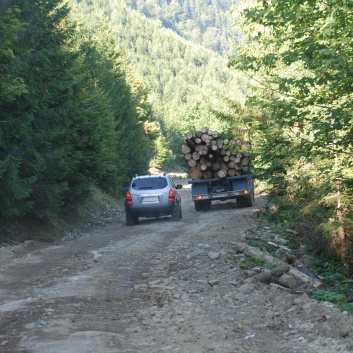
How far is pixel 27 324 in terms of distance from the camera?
676 cm

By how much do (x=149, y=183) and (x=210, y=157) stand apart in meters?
5.45

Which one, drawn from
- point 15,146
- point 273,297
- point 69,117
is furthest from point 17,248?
point 273,297

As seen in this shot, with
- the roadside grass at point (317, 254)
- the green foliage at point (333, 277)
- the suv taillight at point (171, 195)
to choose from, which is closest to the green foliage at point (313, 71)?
the green foliage at point (333, 277)

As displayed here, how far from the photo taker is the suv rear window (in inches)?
874

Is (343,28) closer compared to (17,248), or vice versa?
(343,28)

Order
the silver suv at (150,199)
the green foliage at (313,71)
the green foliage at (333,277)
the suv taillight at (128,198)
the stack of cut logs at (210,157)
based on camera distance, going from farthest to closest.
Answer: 1. the stack of cut logs at (210,157)
2. the suv taillight at (128,198)
3. the silver suv at (150,199)
4. the green foliage at (333,277)
5. the green foliage at (313,71)

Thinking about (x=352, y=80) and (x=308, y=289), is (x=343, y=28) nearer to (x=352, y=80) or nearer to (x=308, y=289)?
(x=352, y=80)

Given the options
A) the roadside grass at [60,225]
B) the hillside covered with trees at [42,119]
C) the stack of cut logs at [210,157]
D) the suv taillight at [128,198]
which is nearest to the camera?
the hillside covered with trees at [42,119]

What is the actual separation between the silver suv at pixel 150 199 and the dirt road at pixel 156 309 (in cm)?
858

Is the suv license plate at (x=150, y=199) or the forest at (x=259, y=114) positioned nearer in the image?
the forest at (x=259, y=114)

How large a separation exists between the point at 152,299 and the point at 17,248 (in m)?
8.59

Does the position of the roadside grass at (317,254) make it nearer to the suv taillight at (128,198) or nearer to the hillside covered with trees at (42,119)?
the suv taillight at (128,198)

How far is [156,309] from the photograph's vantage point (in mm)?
7656

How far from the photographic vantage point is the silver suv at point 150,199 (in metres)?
21.8
